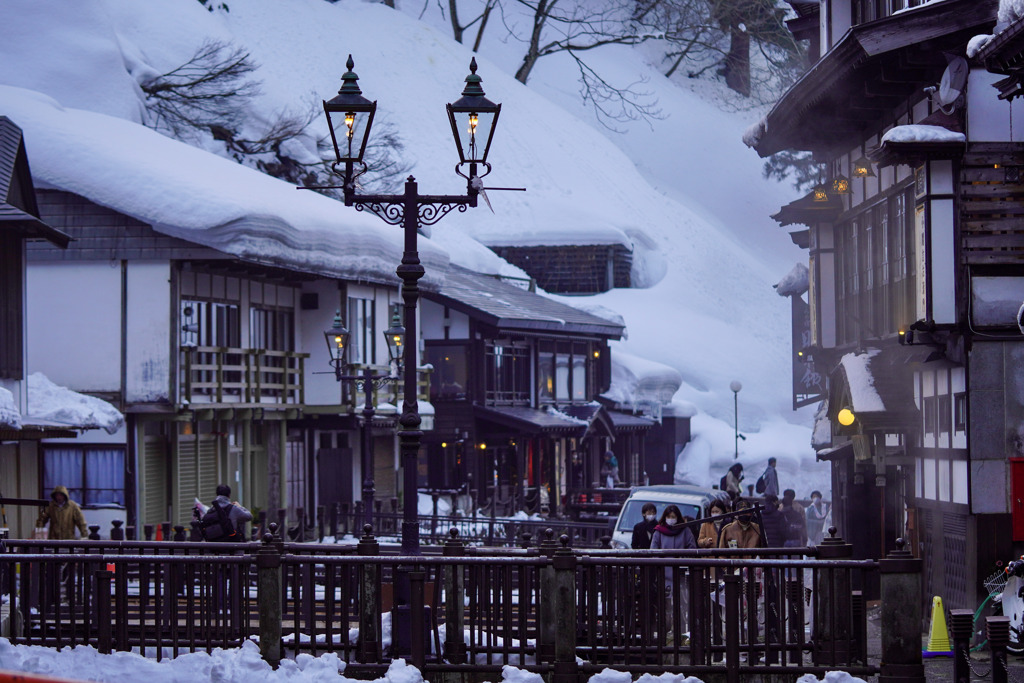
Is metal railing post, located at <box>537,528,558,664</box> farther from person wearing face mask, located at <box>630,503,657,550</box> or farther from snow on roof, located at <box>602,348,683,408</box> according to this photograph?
snow on roof, located at <box>602,348,683,408</box>

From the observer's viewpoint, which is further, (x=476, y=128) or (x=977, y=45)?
(x=977, y=45)

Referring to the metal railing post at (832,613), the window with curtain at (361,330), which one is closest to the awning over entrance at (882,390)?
the metal railing post at (832,613)

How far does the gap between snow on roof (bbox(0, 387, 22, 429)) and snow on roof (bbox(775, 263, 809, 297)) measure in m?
18.9

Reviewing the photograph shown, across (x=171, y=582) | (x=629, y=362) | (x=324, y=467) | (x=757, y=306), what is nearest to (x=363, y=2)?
(x=757, y=306)

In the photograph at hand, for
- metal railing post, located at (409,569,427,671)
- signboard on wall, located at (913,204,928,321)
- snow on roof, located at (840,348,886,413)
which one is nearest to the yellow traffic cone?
signboard on wall, located at (913,204,928,321)

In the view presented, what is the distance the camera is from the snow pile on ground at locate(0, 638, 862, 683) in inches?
473

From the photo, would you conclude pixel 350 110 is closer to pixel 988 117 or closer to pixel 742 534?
pixel 742 534

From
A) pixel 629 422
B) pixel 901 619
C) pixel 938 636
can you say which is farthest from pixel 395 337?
pixel 629 422

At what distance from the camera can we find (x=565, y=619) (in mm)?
12359

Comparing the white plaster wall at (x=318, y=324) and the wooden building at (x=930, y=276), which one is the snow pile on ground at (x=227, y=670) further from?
the white plaster wall at (x=318, y=324)

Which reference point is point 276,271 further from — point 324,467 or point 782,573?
point 782,573

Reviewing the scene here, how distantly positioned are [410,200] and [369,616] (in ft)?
13.0

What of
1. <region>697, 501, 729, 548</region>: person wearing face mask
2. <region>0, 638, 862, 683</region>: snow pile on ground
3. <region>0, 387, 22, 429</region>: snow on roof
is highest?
<region>0, 387, 22, 429</region>: snow on roof

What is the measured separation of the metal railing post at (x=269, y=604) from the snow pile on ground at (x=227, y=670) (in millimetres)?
134
